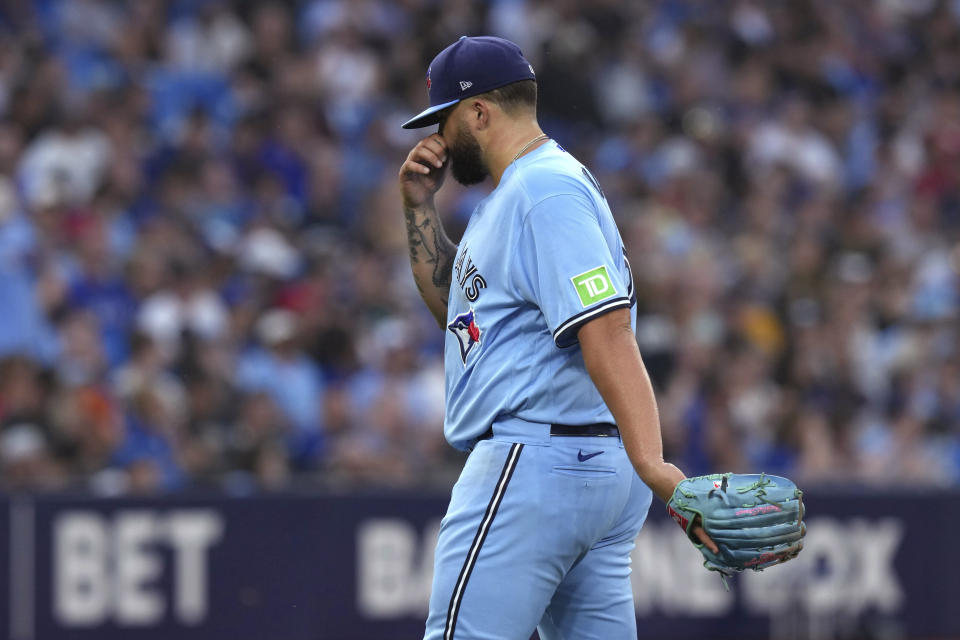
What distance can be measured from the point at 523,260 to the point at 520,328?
0.17m

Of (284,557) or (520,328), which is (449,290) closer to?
(520,328)

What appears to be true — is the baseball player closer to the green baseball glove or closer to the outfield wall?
the green baseball glove

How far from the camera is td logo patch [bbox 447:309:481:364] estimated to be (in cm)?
360

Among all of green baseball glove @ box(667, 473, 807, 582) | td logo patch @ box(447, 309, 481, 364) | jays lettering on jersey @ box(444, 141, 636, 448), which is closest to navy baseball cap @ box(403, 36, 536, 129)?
jays lettering on jersey @ box(444, 141, 636, 448)

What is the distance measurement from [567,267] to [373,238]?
686 cm

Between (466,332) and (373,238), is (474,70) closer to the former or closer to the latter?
(466,332)

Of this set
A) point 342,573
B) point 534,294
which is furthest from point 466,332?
point 342,573

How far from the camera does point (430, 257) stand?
164 inches

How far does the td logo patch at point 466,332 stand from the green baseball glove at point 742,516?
68cm

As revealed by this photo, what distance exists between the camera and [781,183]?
475 inches

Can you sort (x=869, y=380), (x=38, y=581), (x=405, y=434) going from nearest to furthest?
1. (x=38, y=581)
2. (x=405, y=434)
3. (x=869, y=380)

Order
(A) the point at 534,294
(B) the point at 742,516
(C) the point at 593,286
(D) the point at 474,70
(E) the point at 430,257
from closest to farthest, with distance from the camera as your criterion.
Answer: (B) the point at 742,516 → (C) the point at 593,286 → (A) the point at 534,294 → (D) the point at 474,70 → (E) the point at 430,257

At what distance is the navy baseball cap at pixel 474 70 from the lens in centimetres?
361

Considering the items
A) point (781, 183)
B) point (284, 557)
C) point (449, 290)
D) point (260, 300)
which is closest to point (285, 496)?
point (284, 557)
